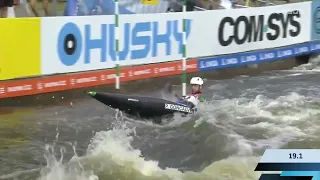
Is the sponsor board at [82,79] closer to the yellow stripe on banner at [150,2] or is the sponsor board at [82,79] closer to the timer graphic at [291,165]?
the yellow stripe on banner at [150,2]

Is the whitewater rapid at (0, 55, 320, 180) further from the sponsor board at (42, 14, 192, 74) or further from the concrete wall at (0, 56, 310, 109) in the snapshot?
the sponsor board at (42, 14, 192, 74)

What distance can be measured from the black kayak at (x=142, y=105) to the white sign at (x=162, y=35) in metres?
2.38

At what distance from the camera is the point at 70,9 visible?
41.8 ft

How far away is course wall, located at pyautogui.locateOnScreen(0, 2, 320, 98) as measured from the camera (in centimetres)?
1172

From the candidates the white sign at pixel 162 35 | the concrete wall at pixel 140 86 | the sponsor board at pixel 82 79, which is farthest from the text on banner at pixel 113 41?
the concrete wall at pixel 140 86

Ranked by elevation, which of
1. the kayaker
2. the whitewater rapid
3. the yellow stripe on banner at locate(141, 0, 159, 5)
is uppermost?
the yellow stripe on banner at locate(141, 0, 159, 5)

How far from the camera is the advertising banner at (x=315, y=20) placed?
19.1 meters

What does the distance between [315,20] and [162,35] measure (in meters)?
6.90

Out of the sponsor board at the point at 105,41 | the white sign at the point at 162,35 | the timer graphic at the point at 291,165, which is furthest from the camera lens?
the white sign at the point at 162,35

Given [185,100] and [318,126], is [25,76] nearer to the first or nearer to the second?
Result: [185,100]

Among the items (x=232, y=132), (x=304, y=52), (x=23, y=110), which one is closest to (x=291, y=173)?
(x=232, y=132)

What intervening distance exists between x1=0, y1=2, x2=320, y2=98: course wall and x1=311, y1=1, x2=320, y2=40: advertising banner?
0.03 metres

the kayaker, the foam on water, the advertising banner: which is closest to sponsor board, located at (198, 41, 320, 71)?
the advertising banner

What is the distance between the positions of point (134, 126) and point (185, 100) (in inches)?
44.7
